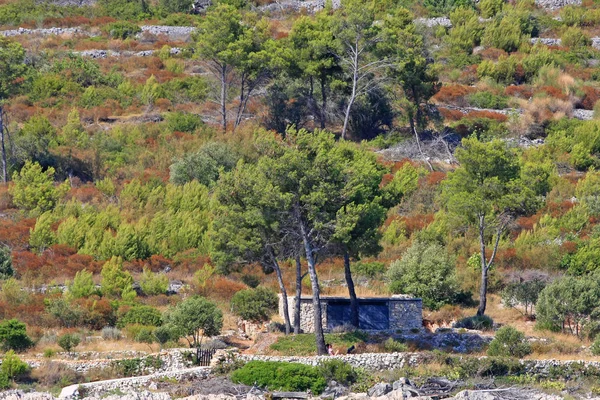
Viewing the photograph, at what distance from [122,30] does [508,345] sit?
49734 mm

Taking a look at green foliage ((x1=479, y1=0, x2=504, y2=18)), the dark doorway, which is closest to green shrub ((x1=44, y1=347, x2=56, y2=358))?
the dark doorway

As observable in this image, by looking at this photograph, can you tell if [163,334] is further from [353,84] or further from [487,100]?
[487,100]

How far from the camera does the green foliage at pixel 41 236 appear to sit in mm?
48531

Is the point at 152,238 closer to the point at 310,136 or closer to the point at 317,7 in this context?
the point at 310,136

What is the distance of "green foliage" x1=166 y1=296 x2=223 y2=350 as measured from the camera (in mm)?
38188

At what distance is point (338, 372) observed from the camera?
3500 centimetres

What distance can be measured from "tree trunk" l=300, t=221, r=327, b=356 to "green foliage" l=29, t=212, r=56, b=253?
13673mm

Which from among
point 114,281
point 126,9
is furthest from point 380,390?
point 126,9

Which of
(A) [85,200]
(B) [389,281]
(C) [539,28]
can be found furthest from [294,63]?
(C) [539,28]

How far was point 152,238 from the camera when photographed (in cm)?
4959

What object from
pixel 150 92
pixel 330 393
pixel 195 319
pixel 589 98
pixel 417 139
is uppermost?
pixel 150 92

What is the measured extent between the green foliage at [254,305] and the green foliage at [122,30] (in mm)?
42884

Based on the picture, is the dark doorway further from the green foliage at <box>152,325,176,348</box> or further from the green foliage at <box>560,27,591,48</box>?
the green foliage at <box>560,27,591,48</box>

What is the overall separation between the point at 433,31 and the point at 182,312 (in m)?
48.6
